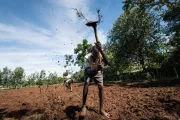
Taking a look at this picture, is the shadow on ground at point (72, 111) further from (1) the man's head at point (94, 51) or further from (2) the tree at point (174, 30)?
(2) the tree at point (174, 30)

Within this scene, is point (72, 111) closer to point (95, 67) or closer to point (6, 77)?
point (95, 67)

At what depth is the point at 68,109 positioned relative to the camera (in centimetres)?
521

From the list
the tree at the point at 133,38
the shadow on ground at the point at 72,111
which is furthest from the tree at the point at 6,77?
the shadow on ground at the point at 72,111

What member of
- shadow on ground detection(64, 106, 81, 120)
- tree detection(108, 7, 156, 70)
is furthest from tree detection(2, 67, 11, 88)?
shadow on ground detection(64, 106, 81, 120)

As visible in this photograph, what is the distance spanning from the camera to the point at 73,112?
16.2 feet

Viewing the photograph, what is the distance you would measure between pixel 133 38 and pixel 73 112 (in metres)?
24.3

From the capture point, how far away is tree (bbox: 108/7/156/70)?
88.4 ft

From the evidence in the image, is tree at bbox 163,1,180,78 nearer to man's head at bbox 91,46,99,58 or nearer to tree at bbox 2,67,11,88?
man's head at bbox 91,46,99,58

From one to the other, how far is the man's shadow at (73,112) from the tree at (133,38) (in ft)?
77.3

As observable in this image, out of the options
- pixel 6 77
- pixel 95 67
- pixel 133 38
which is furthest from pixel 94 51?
pixel 6 77

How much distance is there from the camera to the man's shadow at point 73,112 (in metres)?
4.58

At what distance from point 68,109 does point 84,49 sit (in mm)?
52649

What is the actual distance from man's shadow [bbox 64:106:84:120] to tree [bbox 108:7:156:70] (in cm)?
2355

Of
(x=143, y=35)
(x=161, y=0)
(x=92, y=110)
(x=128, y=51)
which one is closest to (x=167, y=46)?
(x=143, y=35)
